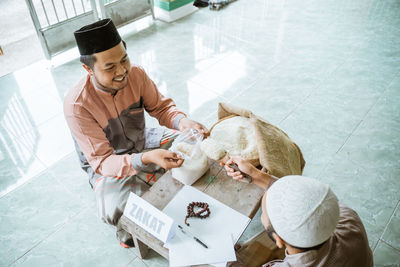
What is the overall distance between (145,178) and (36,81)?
242 cm

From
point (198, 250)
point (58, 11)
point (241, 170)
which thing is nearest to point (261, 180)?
point (241, 170)

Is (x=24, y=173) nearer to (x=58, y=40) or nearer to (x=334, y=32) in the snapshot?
(x=58, y=40)

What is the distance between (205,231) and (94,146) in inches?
30.3

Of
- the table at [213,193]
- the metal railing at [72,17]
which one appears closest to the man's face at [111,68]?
the table at [213,193]

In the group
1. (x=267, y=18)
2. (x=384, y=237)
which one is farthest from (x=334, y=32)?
(x=384, y=237)

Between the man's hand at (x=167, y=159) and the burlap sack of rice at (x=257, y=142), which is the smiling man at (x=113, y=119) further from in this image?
the burlap sack of rice at (x=257, y=142)

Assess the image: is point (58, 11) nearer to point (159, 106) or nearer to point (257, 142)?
point (159, 106)

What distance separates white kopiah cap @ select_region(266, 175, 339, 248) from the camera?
40.0 inches

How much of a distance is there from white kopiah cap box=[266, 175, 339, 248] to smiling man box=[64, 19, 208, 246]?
566 millimetres

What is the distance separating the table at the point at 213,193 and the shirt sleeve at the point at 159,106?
514 millimetres

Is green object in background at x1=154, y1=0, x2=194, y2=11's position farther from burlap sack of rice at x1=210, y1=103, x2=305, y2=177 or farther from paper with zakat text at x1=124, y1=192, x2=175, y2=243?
paper with zakat text at x1=124, y1=192, x2=175, y2=243

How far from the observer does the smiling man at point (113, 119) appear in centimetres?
150

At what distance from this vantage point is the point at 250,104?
3102mm

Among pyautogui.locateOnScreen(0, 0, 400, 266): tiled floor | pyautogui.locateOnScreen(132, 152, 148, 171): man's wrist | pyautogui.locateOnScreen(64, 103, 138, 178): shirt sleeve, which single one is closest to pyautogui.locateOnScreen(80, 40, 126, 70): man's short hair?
pyautogui.locateOnScreen(64, 103, 138, 178): shirt sleeve
